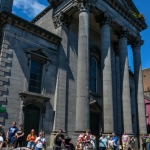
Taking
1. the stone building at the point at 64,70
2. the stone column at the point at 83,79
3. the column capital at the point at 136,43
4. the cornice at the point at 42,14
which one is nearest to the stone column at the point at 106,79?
the stone building at the point at 64,70

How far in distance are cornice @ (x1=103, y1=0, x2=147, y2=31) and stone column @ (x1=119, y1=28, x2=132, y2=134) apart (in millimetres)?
2198

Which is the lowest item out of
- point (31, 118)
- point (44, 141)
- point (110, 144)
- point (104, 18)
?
point (110, 144)

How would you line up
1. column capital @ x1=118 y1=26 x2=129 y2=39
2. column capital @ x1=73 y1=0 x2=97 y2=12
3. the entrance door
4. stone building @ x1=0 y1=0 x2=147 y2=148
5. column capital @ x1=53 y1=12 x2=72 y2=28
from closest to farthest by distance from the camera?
stone building @ x1=0 y1=0 x2=147 y2=148, the entrance door, column capital @ x1=73 y1=0 x2=97 y2=12, column capital @ x1=53 y1=12 x2=72 y2=28, column capital @ x1=118 y1=26 x2=129 y2=39

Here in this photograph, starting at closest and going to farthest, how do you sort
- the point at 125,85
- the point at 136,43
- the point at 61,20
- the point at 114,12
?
1. the point at 61,20
2. the point at 125,85
3. the point at 114,12
4. the point at 136,43

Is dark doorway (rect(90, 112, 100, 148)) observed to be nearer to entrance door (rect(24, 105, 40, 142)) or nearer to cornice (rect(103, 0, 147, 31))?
entrance door (rect(24, 105, 40, 142))

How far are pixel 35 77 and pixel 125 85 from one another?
9.30 m

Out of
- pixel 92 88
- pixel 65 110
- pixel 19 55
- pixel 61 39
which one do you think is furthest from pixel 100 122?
pixel 19 55

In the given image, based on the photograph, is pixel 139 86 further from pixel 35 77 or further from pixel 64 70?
pixel 35 77

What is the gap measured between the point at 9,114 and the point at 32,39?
6937 mm

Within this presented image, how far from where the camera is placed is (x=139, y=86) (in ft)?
78.7

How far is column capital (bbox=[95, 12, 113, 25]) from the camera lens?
21.3 metres

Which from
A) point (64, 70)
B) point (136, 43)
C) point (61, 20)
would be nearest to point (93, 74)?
point (64, 70)

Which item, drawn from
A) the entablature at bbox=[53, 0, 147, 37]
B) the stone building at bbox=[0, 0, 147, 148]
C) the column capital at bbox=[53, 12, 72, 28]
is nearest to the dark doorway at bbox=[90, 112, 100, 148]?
the stone building at bbox=[0, 0, 147, 148]

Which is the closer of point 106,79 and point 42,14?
point 106,79
